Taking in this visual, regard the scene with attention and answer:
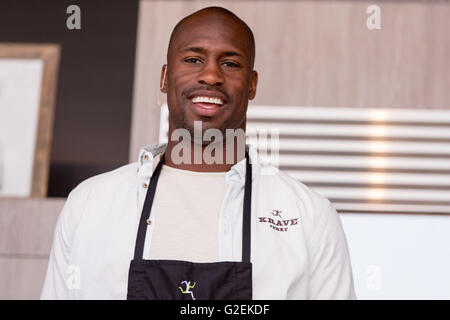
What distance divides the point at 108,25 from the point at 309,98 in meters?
0.83

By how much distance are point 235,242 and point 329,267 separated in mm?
190

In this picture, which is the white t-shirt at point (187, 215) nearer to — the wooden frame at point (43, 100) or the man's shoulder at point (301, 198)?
the man's shoulder at point (301, 198)

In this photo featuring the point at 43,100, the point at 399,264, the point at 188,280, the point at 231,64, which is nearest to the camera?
the point at 188,280

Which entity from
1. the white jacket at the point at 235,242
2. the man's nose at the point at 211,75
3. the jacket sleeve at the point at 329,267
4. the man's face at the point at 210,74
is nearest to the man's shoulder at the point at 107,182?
the white jacket at the point at 235,242

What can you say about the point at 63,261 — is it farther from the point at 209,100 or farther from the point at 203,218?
the point at 209,100

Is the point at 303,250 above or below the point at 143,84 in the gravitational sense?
below

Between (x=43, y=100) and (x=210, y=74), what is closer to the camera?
(x=210, y=74)

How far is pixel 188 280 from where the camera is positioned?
1.10m

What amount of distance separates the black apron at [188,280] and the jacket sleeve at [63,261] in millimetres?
127

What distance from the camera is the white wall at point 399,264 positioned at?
75.8 inches

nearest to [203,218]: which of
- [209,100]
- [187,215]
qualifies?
[187,215]
